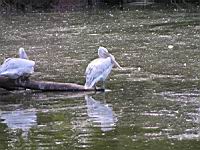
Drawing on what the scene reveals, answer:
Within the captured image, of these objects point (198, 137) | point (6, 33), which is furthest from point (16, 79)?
point (6, 33)

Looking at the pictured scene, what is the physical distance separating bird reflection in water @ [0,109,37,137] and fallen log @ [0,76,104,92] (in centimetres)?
143

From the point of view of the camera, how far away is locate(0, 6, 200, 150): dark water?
801 centimetres

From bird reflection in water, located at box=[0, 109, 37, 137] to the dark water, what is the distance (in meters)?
0.01

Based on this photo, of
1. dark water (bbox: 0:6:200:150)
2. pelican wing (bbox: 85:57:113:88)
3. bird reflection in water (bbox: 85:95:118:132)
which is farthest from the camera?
pelican wing (bbox: 85:57:113:88)

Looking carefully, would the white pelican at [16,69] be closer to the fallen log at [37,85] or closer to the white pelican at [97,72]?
the fallen log at [37,85]

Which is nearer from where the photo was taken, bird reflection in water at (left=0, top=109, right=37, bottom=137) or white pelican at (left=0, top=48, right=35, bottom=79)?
bird reflection in water at (left=0, top=109, right=37, bottom=137)

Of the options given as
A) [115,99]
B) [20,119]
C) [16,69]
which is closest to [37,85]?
[16,69]

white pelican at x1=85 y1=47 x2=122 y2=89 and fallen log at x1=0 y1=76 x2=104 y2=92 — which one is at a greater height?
white pelican at x1=85 y1=47 x2=122 y2=89

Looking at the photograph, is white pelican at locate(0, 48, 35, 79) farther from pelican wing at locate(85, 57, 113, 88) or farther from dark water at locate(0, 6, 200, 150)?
pelican wing at locate(85, 57, 113, 88)

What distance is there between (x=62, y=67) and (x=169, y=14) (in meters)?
17.2

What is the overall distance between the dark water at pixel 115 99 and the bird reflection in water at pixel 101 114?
12 mm

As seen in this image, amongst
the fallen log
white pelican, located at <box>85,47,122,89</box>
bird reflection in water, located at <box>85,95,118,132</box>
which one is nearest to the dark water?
bird reflection in water, located at <box>85,95,118,132</box>

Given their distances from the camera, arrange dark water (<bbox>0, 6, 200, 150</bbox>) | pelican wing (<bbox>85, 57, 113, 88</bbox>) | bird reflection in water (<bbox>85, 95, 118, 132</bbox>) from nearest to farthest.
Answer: dark water (<bbox>0, 6, 200, 150</bbox>) → bird reflection in water (<bbox>85, 95, 118, 132</bbox>) → pelican wing (<bbox>85, 57, 113, 88</bbox>)

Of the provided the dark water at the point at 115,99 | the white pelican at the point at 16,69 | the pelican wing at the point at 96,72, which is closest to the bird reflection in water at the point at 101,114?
the dark water at the point at 115,99
